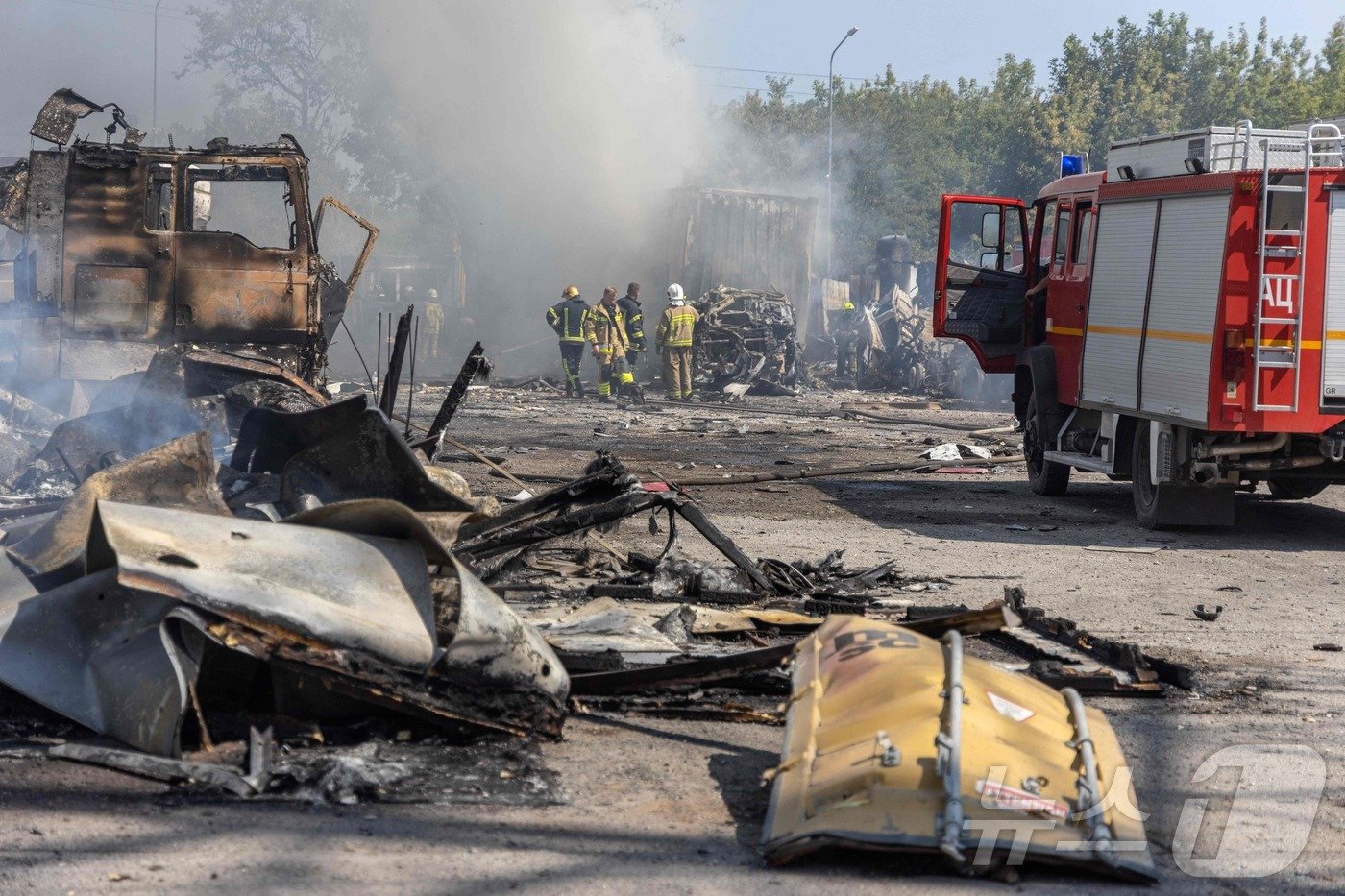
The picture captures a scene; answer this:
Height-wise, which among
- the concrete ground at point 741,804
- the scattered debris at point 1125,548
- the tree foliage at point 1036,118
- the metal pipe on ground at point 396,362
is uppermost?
the tree foliage at point 1036,118

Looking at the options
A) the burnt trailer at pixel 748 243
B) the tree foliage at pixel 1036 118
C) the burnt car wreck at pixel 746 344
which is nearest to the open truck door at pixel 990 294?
the burnt car wreck at pixel 746 344

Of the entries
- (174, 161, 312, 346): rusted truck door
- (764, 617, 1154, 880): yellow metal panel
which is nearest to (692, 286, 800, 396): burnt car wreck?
(174, 161, 312, 346): rusted truck door

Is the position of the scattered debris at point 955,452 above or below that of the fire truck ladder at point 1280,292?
below

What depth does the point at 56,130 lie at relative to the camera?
1195cm

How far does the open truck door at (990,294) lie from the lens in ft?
39.8

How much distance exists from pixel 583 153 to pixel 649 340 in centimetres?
597

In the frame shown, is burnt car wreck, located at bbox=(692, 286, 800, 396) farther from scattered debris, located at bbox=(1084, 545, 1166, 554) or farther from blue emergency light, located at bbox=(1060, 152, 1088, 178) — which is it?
scattered debris, located at bbox=(1084, 545, 1166, 554)

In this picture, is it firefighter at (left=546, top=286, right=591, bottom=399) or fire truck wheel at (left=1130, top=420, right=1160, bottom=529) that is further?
firefighter at (left=546, top=286, right=591, bottom=399)

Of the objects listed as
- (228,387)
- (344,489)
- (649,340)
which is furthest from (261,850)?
(649,340)

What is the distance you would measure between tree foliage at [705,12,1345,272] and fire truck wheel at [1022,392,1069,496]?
36.2 meters

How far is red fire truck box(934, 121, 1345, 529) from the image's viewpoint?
8.85 m

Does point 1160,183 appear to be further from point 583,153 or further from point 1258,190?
point 583,153

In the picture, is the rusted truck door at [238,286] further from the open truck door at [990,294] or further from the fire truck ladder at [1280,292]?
the fire truck ladder at [1280,292]

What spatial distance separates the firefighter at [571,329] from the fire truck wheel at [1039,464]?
10.9 metres
